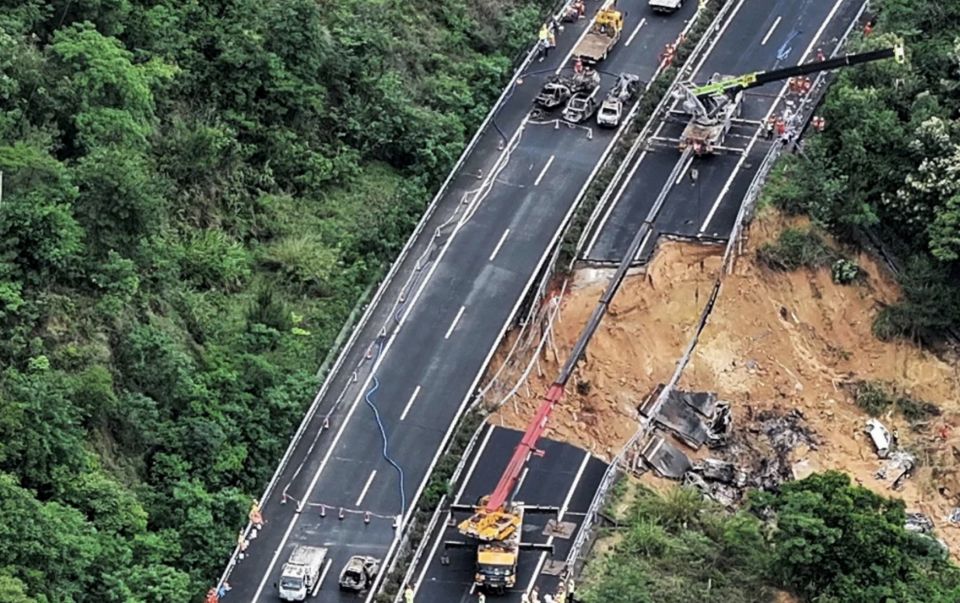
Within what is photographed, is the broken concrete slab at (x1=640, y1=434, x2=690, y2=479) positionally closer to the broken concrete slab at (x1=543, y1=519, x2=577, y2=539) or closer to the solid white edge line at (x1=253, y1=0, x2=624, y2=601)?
the broken concrete slab at (x1=543, y1=519, x2=577, y2=539)

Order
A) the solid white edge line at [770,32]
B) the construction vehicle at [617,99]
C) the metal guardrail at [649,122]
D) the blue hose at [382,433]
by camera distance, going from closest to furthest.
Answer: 1. the blue hose at [382,433]
2. the metal guardrail at [649,122]
3. the construction vehicle at [617,99]
4. the solid white edge line at [770,32]

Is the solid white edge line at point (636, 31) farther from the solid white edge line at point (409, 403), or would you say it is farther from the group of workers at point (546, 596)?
the group of workers at point (546, 596)

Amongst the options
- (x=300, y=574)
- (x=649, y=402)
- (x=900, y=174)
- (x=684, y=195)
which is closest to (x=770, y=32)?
(x=900, y=174)

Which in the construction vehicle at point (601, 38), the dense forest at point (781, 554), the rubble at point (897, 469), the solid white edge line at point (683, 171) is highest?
the construction vehicle at point (601, 38)

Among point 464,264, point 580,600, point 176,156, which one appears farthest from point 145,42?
point 580,600

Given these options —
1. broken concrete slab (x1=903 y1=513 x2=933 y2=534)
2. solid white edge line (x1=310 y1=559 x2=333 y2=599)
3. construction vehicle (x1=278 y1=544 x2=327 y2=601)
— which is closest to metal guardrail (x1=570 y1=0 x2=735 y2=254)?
broken concrete slab (x1=903 y1=513 x2=933 y2=534)

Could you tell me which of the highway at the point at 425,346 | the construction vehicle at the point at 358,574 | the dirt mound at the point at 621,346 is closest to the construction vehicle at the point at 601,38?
the highway at the point at 425,346

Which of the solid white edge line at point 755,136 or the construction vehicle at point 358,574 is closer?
the construction vehicle at point 358,574
